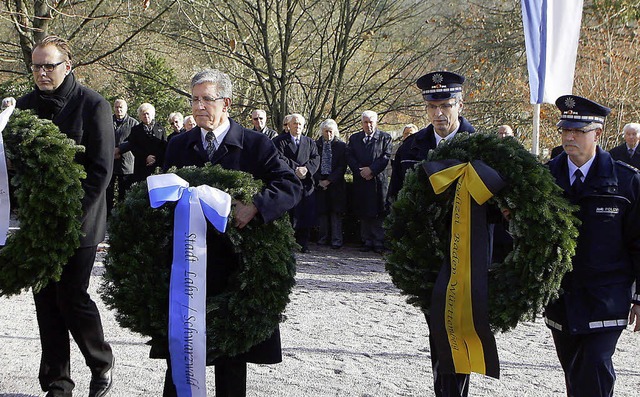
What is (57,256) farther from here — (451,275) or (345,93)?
(345,93)

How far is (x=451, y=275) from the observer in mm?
4457

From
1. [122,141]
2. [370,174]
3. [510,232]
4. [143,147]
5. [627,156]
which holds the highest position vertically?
[122,141]

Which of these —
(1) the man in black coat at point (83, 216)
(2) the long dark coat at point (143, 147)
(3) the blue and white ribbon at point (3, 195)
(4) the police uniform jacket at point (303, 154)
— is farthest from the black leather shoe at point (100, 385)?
(2) the long dark coat at point (143, 147)

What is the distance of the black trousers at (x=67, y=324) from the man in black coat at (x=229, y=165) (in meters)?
0.93

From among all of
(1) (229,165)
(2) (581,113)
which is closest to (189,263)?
(1) (229,165)

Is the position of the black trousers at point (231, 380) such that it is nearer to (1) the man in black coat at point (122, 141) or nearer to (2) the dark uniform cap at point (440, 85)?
(2) the dark uniform cap at point (440, 85)

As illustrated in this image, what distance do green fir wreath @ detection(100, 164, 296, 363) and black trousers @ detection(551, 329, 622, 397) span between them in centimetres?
158

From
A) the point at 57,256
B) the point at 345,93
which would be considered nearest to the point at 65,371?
the point at 57,256

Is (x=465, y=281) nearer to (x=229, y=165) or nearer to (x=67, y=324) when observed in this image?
(x=229, y=165)

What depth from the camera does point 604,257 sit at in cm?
437

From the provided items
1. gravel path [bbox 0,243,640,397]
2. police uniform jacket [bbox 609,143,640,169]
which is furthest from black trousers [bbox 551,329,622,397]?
police uniform jacket [bbox 609,143,640,169]

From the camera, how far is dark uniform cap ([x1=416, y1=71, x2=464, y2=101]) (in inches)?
201

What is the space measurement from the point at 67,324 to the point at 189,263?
1.36m

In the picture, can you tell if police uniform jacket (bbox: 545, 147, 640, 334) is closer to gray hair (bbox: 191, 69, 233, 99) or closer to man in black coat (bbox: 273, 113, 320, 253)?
gray hair (bbox: 191, 69, 233, 99)
